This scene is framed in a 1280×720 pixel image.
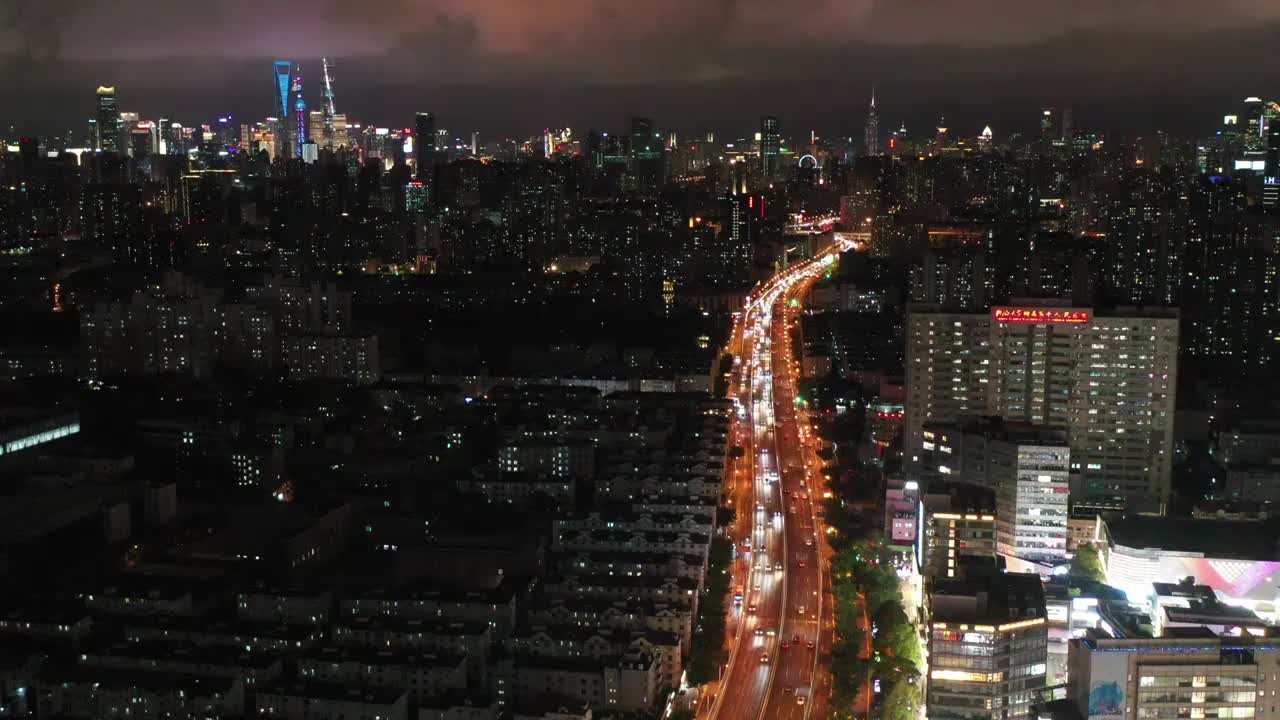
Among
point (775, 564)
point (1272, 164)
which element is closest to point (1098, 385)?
point (775, 564)

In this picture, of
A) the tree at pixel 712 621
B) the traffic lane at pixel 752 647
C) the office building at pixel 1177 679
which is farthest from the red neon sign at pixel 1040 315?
the office building at pixel 1177 679

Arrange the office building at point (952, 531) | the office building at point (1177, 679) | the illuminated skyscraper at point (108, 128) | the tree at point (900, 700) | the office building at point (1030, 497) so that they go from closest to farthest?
the office building at point (1177, 679), the tree at point (900, 700), the office building at point (952, 531), the office building at point (1030, 497), the illuminated skyscraper at point (108, 128)

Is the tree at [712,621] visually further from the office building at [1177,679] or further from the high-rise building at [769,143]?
the high-rise building at [769,143]

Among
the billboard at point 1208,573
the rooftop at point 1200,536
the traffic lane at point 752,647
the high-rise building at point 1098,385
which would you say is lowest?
the traffic lane at point 752,647

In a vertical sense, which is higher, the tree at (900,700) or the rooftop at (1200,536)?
the rooftop at (1200,536)

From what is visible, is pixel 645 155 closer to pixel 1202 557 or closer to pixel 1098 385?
pixel 1098 385
